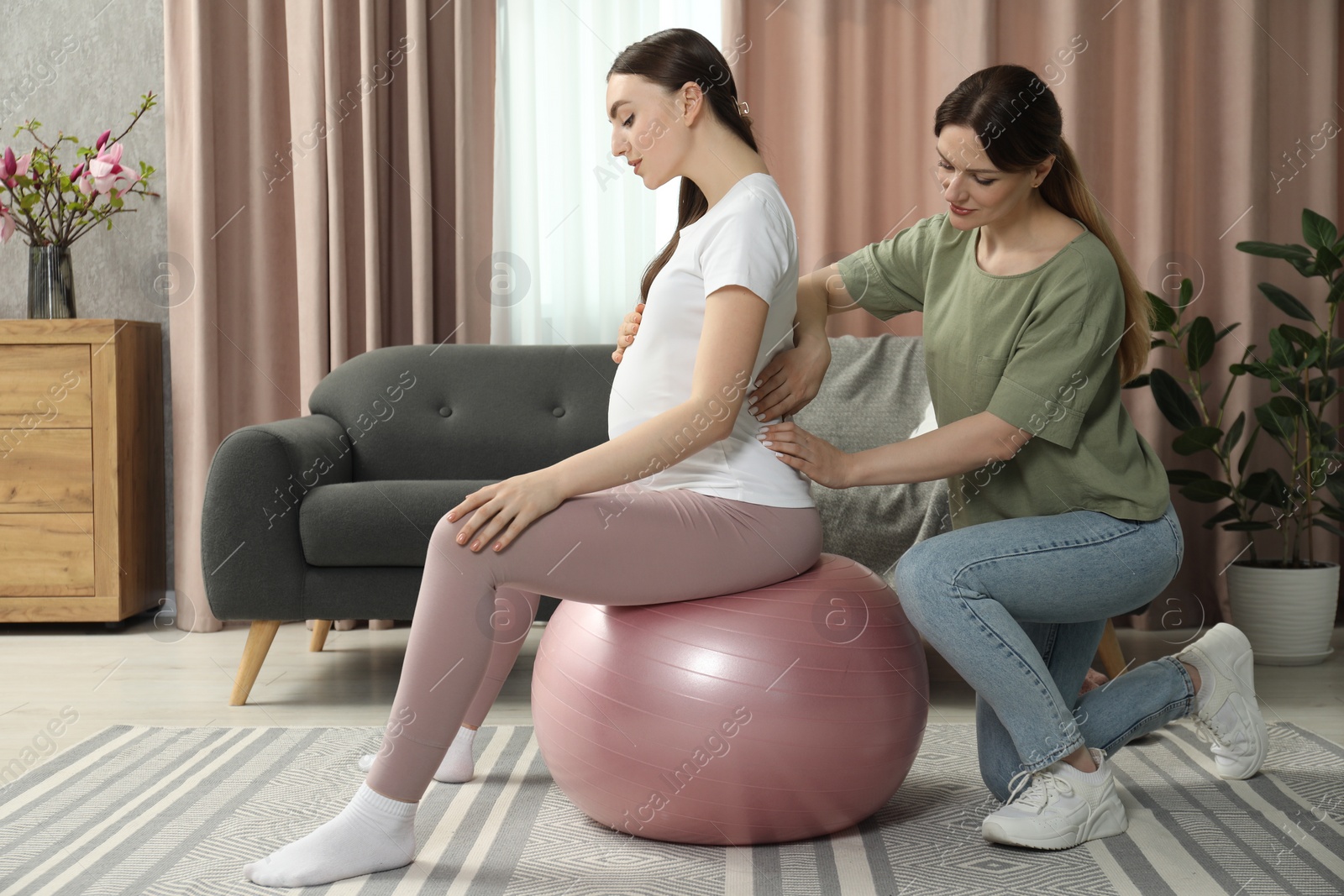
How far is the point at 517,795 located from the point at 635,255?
1.89 meters

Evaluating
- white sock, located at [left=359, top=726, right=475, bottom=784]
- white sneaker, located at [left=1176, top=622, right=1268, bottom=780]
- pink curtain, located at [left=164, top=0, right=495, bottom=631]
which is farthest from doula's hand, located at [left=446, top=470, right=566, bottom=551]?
pink curtain, located at [left=164, top=0, right=495, bottom=631]

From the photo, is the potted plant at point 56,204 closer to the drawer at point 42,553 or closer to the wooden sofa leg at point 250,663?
the drawer at point 42,553

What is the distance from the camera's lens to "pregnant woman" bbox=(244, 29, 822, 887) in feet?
4.21

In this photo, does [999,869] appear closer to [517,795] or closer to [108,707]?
[517,795]

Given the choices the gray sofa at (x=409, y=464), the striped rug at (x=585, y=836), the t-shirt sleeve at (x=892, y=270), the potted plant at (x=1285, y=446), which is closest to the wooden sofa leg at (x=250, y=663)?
the gray sofa at (x=409, y=464)

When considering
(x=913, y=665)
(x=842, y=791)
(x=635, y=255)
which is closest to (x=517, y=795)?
(x=842, y=791)

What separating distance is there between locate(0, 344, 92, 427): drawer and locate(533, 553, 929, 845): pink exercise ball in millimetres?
2065

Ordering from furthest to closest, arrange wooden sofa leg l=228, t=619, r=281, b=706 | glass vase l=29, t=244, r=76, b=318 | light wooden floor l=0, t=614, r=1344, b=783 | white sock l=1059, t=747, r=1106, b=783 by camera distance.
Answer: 1. glass vase l=29, t=244, r=76, b=318
2. wooden sofa leg l=228, t=619, r=281, b=706
3. light wooden floor l=0, t=614, r=1344, b=783
4. white sock l=1059, t=747, r=1106, b=783

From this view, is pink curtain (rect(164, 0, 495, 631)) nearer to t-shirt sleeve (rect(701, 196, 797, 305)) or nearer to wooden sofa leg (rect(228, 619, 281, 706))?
wooden sofa leg (rect(228, 619, 281, 706))

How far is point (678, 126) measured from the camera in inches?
55.6

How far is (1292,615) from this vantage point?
2.66m

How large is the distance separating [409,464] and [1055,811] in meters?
1.78

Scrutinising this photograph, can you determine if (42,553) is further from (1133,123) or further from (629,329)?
(1133,123)

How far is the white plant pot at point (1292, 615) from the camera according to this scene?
8.71ft
